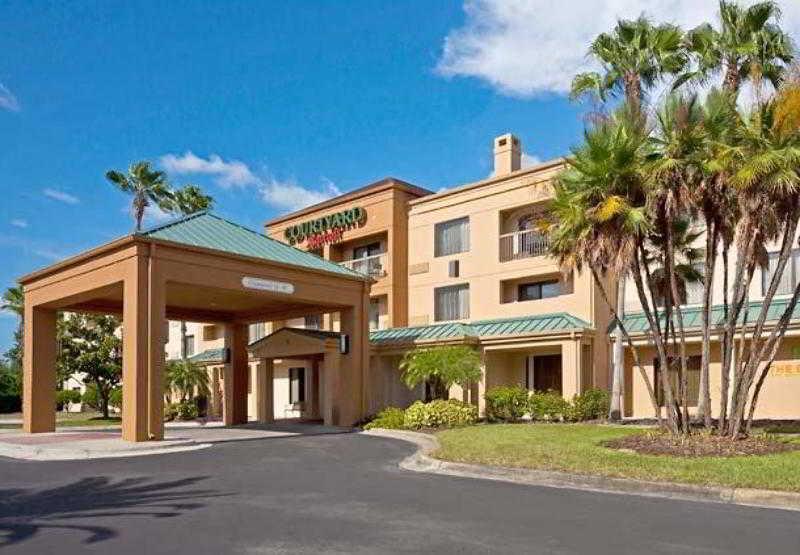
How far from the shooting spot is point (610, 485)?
40.1ft

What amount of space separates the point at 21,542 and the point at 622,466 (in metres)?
9.29

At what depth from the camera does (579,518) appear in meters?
9.54

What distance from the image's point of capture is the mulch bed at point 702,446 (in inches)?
579

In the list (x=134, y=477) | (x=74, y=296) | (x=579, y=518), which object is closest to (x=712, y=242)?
(x=579, y=518)

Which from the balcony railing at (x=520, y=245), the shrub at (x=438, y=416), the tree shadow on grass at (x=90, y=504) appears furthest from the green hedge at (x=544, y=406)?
the tree shadow on grass at (x=90, y=504)

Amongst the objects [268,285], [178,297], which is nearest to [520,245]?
[268,285]

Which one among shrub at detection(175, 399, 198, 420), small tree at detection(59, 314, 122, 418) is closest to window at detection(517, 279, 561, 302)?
shrub at detection(175, 399, 198, 420)

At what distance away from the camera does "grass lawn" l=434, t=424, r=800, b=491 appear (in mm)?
11836

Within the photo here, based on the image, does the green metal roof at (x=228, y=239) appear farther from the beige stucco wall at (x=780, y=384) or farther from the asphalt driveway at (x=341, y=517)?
the beige stucco wall at (x=780, y=384)

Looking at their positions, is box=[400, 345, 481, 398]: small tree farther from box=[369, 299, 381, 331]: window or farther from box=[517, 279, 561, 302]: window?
box=[369, 299, 381, 331]: window

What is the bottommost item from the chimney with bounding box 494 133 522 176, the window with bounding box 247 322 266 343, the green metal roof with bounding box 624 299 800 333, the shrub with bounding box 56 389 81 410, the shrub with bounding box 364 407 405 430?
the shrub with bounding box 56 389 81 410

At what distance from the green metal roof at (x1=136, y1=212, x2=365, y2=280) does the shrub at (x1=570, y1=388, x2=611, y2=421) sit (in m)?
8.52

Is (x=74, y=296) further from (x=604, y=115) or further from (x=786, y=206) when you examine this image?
(x=786, y=206)

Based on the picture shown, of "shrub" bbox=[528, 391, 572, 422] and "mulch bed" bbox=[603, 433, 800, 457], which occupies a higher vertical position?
"mulch bed" bbox=[603, 433, 800, 457]
